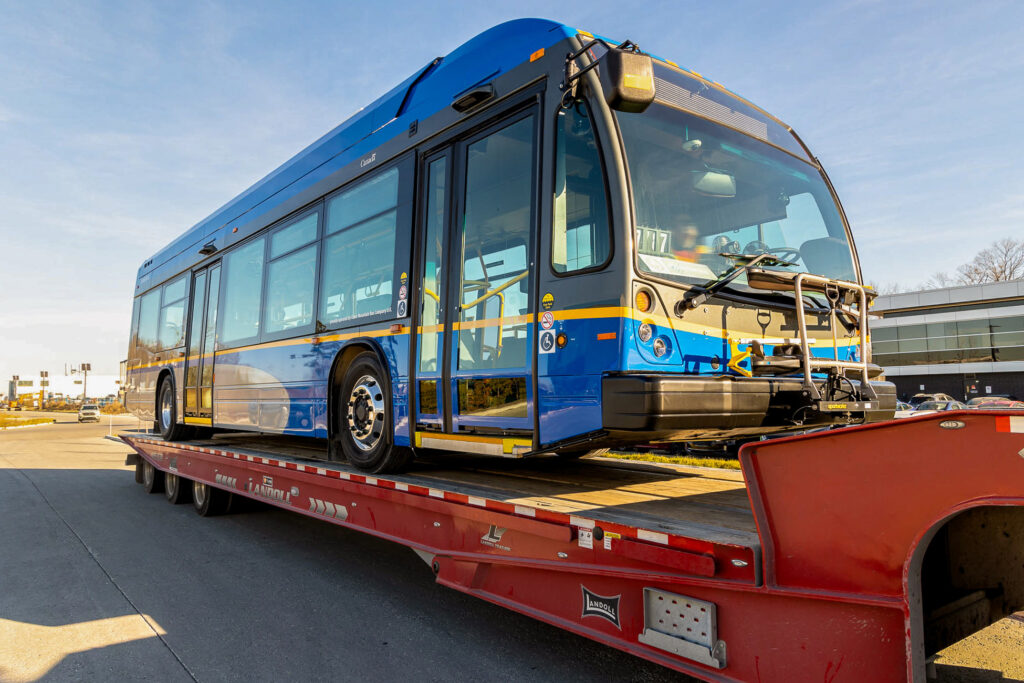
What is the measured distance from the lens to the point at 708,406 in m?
3.33

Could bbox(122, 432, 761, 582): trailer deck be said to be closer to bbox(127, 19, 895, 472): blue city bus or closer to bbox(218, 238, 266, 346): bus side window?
bbox(127, 19, 895, 472): blue city bus

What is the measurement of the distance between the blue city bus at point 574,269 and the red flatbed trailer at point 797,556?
1.73 ft

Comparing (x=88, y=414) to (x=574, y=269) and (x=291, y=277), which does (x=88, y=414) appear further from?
(x=574, y=269)

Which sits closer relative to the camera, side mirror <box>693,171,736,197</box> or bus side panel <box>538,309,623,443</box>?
bus side panel <box>538,309,623,443</box>

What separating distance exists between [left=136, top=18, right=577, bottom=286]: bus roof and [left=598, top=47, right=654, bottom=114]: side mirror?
671 millimetres

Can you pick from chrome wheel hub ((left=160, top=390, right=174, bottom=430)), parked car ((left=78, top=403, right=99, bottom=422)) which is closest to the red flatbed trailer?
chrome wheel hub ((left=160, top=390, right=174, bottom=430))

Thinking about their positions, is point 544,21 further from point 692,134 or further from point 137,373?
point 137,373

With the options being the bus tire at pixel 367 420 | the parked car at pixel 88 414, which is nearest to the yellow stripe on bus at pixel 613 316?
the bus tire at pixel 367 420

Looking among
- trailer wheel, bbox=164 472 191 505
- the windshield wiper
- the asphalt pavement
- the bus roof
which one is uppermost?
the bus roof

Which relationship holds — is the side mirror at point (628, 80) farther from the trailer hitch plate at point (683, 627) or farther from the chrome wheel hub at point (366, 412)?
the chrome wheel hub at point (366, 412)

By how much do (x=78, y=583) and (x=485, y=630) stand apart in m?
3.62

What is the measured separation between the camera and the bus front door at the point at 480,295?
3.92 m

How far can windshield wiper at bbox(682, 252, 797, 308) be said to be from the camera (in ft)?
11.6

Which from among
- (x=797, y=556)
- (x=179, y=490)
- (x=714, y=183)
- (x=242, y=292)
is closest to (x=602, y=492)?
(x=797, y=556)
